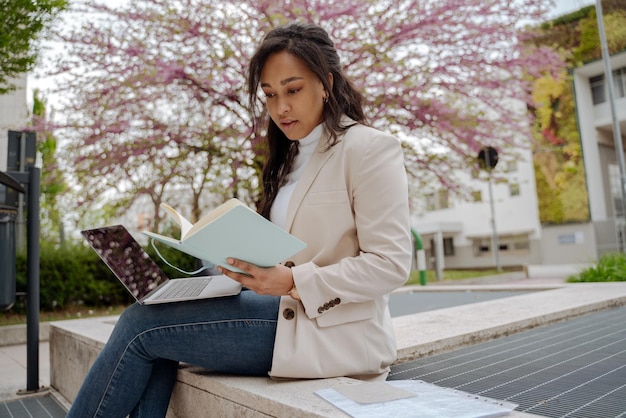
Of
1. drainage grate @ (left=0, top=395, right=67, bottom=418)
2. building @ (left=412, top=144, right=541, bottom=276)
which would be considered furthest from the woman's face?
building @ (left=412, top=144, right=541, bottom=276)

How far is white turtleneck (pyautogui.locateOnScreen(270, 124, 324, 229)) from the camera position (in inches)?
68.3

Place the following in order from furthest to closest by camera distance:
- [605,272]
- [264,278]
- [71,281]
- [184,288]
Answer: [71,281] → [605,272] → [184,288] → [264,278]

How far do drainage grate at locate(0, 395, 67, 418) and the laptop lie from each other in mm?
1570

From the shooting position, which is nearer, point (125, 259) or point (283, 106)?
point (283, 106)

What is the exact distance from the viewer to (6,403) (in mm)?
3189

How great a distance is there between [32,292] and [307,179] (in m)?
2.67

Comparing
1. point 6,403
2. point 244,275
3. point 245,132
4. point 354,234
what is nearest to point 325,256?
point 354,234

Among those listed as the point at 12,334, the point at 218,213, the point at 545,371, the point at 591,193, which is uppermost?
the point at 591,193

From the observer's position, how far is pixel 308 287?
4.64 feet

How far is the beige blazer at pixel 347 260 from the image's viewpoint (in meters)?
1.44

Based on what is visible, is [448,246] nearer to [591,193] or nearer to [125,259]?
[591,193]

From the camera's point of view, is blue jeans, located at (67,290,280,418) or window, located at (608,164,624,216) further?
window, located at (608,164,624,216)

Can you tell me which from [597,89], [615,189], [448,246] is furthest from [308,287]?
[448,246]

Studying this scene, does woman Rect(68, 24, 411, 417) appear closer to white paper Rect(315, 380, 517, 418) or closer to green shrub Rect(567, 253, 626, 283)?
white paper Rect(315, 380, 517, 418)
